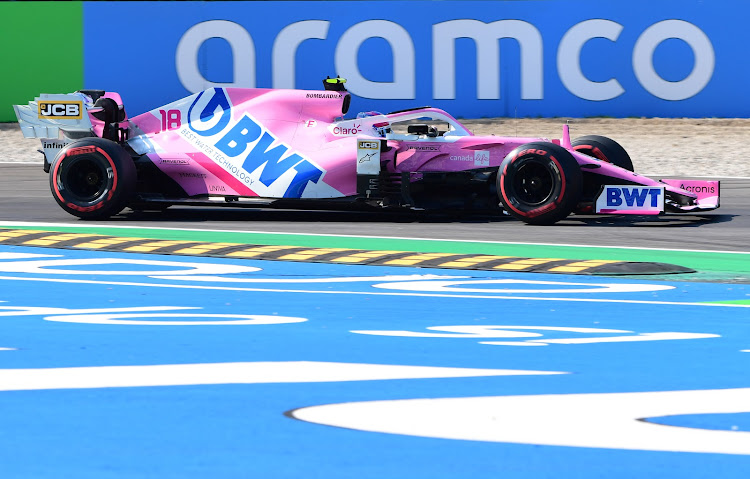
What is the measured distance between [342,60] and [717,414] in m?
18.8

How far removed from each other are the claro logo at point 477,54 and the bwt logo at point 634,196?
10.6m

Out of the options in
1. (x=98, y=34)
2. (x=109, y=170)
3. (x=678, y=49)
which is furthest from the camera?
(x=98, y=34)

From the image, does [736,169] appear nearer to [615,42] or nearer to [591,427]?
[615,42]

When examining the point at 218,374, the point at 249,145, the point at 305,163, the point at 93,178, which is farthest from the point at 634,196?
the point at 218,374

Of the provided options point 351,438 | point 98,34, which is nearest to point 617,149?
point 351,438

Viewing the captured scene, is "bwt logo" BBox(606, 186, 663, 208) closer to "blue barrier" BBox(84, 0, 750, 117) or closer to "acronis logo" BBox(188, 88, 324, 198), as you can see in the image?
"acronis logo" BBox(188, 88, 324, 198)

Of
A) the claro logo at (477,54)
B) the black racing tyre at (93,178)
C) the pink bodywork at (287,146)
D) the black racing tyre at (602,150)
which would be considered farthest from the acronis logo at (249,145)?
the claro logo at (477,54)

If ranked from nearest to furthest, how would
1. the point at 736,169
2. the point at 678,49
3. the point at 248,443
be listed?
the point at 248,443 < the point at 736,169 < the point at 678,49

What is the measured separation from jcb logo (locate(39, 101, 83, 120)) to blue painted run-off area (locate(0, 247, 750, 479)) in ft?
14.6

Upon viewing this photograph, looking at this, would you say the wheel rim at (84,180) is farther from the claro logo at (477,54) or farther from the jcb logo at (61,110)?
the claro logo at (477,54)

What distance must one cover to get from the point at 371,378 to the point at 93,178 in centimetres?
793

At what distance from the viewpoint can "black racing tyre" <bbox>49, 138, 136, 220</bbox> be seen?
12.3 m

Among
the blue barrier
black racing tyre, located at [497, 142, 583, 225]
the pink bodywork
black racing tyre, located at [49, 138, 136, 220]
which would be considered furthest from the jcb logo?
the blue barrier

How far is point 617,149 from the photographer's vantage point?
13.4m
